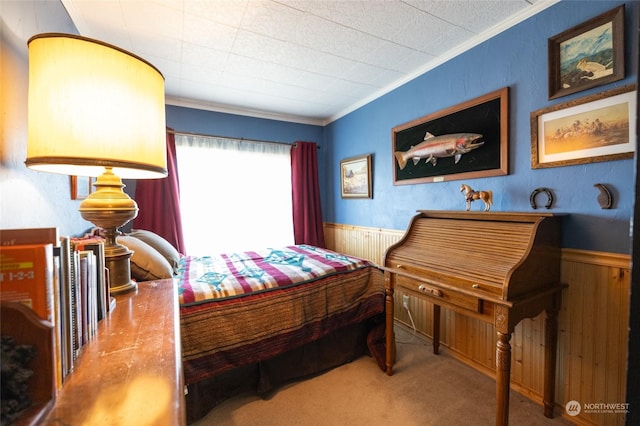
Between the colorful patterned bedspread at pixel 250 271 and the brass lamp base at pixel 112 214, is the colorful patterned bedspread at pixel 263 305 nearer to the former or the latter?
the colorful patterned bedspread at pixel 250 271

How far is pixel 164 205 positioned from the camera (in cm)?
290

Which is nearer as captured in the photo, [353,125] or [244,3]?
[244,3]

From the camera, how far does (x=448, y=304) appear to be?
4.95ft

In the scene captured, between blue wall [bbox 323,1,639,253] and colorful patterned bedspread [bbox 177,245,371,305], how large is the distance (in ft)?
3.21

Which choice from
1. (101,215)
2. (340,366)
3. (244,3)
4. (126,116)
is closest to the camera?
(126,116)

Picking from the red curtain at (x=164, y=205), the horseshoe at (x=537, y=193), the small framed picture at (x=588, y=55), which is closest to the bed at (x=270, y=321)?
the red curtain at (x=164, y=205)

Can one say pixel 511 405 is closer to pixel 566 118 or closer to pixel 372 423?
pixel 372 423

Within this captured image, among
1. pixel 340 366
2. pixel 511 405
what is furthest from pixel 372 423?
pixel 511 405

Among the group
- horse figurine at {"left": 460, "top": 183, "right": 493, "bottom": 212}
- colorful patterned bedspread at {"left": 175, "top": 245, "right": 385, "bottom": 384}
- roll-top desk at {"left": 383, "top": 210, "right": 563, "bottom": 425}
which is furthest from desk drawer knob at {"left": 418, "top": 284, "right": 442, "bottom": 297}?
horse figurine at {"left": 460, "top": 183, "right": 493, "bottom": 212}

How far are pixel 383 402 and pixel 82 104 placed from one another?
2.03 metres

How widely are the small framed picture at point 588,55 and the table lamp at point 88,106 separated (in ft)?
6.76

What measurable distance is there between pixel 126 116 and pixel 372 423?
1.85m

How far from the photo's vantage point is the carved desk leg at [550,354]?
1516 mm

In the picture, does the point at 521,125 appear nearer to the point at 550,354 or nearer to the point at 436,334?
the point at 550,354
